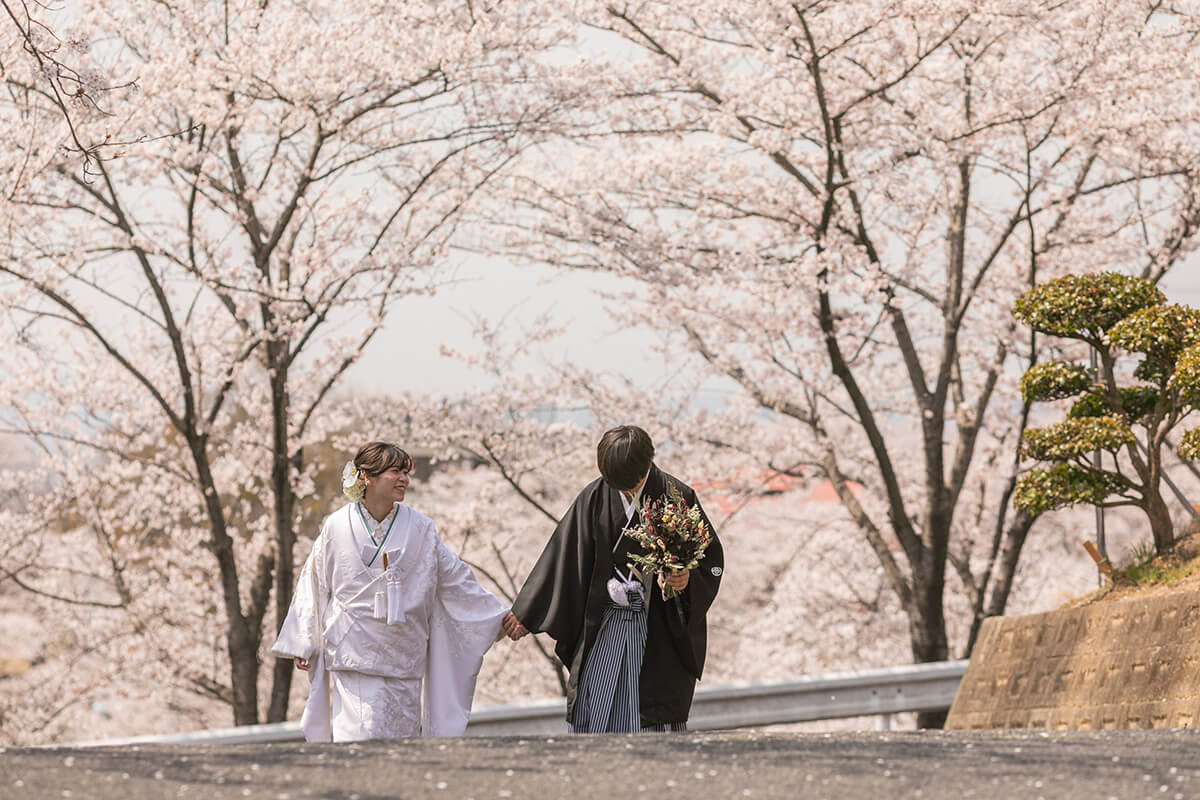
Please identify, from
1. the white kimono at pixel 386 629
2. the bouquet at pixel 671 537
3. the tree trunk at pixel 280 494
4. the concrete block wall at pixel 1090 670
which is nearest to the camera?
the bouquet at pixel 671 537

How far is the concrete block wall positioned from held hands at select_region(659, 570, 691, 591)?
84.0 inches

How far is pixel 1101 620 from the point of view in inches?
221

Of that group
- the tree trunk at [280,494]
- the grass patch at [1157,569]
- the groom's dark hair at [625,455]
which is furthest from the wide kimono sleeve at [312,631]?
the tree trunk at [280,494]

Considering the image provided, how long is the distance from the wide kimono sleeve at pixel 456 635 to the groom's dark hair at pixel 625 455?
78cm

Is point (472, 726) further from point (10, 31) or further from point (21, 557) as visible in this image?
point (21, 557)

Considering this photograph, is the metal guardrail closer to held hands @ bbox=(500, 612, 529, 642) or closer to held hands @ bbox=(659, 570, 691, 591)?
held hands @ bbox=(500, 612, 529, 642)

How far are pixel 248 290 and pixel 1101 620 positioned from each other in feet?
20.7

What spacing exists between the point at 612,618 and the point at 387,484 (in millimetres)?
998

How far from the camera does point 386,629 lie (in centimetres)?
464

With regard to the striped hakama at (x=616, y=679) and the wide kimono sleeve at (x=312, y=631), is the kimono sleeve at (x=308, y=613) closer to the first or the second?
the wide kimono sleeve at (x=312, y=631)

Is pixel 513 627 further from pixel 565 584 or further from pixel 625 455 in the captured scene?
pixel 625 455

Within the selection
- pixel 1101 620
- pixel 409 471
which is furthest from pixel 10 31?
pixel 1101 620

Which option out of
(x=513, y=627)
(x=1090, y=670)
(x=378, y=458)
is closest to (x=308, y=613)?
(x=378, y=458)

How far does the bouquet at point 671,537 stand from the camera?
14.3ft
